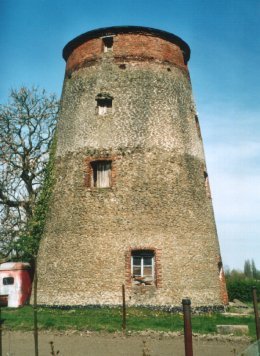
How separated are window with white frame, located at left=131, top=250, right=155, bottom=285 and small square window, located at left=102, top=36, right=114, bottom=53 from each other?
8.77 m

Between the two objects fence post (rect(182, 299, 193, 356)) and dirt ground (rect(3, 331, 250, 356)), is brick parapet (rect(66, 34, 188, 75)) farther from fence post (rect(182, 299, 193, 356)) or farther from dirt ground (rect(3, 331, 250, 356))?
fence post (rect(182, 299, 193, 356))

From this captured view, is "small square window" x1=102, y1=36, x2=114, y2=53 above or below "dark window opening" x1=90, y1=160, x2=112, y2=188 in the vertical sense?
above

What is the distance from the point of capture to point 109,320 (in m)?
11.7

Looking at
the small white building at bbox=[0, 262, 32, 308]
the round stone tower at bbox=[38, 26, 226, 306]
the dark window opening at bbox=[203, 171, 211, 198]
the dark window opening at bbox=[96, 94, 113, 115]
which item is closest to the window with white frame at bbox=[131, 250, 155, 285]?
the round stone tower at bbox=[38, 26, 226, 306]

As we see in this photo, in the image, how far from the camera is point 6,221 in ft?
64.7

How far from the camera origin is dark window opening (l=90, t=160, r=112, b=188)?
1527 cm

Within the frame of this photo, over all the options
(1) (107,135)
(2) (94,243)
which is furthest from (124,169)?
(2) (94,243)

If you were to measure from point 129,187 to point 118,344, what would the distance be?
6.85 m

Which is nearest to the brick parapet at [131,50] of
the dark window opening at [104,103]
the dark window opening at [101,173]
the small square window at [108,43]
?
the small square window at [108,43]

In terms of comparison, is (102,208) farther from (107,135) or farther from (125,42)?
(125,42)

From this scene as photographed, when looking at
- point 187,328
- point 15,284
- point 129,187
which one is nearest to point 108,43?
point 129,187

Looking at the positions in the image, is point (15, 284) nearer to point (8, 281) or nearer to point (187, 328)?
point (8, 281)

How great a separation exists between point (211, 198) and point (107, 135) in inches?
219

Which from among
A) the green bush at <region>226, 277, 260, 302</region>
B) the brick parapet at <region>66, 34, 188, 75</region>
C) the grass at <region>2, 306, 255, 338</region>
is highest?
the brick parapet at <region>66, 34, 188, 75</region>
